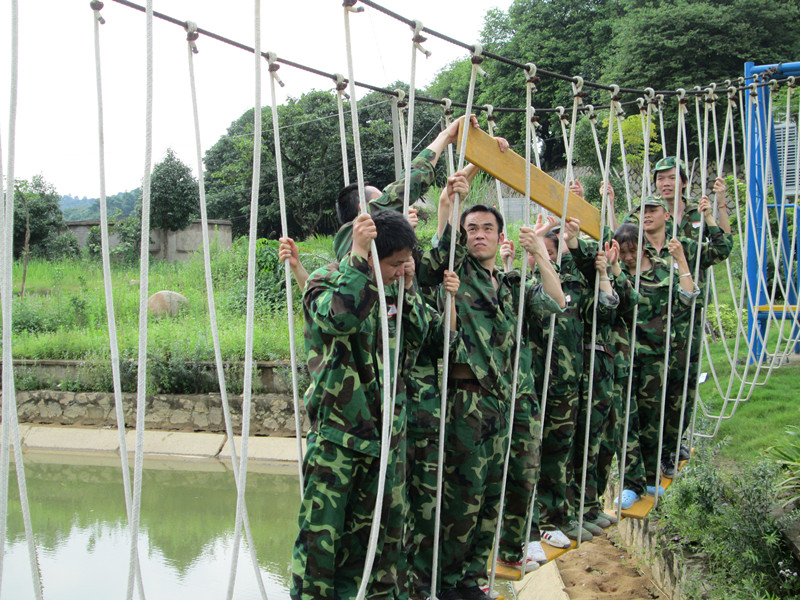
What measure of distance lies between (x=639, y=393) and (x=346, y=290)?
6.99 ft

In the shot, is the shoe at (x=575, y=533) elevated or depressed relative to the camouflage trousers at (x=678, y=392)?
depressed

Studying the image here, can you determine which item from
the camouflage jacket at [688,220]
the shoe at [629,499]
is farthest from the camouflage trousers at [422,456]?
the camouflage jacket at [688,220]

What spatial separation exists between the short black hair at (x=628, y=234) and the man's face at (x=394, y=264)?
180cm

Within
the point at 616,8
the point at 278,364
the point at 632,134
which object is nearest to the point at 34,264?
the point at 278,364

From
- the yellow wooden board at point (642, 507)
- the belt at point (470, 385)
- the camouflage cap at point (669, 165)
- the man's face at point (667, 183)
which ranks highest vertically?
the camouflage cap at point (669, 165)

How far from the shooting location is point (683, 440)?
4.00 metres

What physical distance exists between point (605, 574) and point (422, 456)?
2.44m

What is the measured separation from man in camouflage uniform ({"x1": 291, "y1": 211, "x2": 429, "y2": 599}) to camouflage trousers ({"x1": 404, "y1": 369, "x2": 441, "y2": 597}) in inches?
9.6

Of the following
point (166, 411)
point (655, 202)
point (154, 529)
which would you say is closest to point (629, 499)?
point (655, 202)

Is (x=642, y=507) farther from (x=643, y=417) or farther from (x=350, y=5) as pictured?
(x=350, y=5)

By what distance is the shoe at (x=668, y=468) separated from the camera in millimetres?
3762

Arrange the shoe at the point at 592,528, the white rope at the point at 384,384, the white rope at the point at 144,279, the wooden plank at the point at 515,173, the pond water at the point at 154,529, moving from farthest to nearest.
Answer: the pond water at the point at 154,529 < the shoe at the point at 592,528 < the wooden plank at the point at 515,173 < the white rope at the point at 384,384 < the white rope at the point at 144,279

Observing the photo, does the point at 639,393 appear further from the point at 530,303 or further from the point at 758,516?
the point at 530,303

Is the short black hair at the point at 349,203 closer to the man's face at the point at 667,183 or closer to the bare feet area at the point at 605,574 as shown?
the man's face at the point at 667,183
